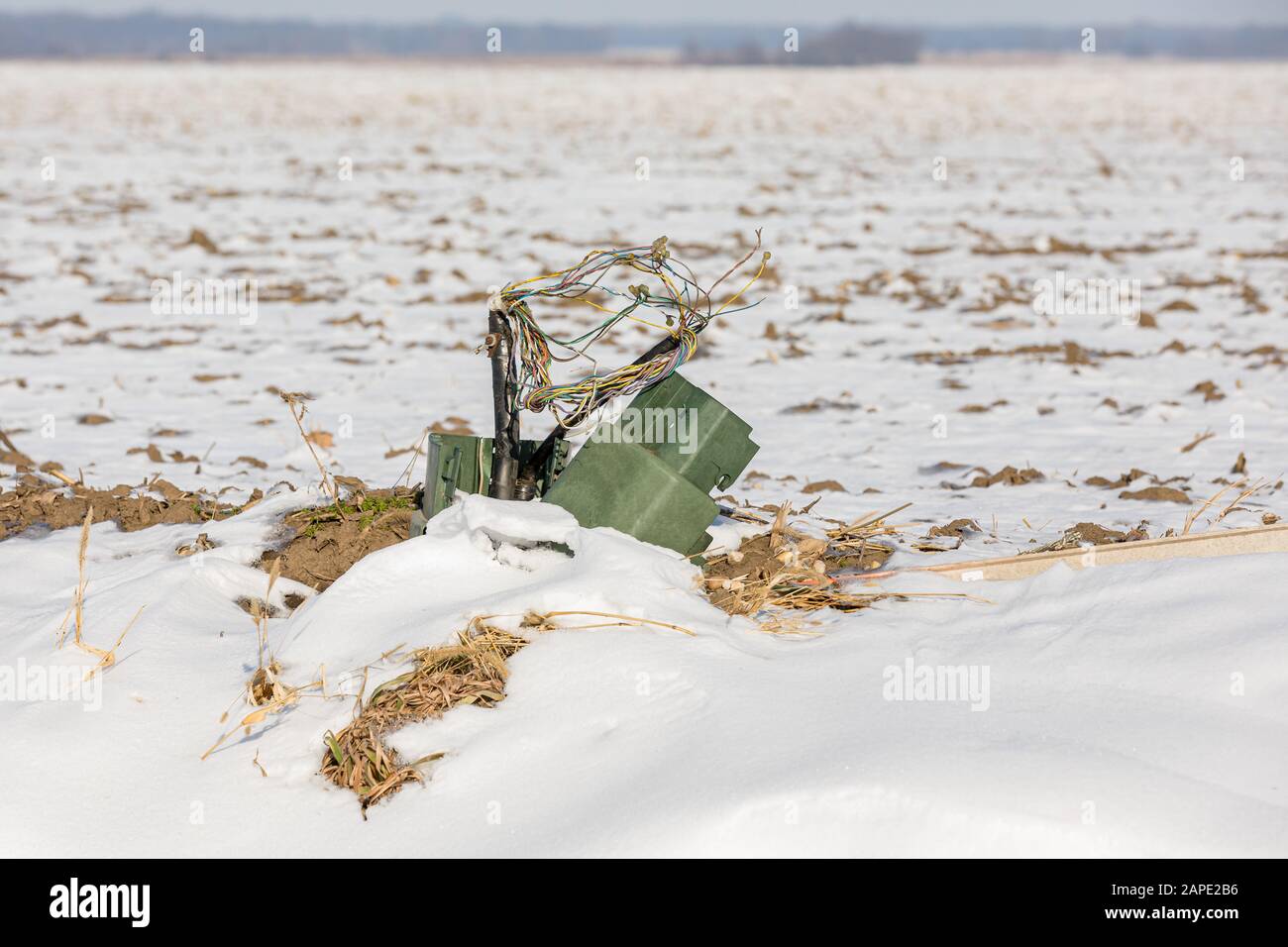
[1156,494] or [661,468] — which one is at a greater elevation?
[661,468]

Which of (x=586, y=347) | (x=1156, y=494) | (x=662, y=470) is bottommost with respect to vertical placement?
(x=1156, y=494)

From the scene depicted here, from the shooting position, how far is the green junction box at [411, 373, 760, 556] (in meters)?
3.43

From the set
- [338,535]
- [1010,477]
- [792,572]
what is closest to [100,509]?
[338,535]

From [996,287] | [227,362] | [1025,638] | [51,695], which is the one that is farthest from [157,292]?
[1025,638]

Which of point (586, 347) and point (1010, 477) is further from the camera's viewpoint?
point (1010, 477)

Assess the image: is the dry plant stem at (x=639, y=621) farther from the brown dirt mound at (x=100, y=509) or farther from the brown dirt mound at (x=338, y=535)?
the brown dirt mound at (x=100, y=509)

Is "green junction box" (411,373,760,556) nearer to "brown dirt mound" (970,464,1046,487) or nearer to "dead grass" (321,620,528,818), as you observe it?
"dead grass" (321,620,528,818)

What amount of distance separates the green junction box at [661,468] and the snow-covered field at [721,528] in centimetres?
12

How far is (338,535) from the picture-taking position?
13.1 feet

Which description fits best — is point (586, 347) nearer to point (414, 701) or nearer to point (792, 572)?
point (792, 572)

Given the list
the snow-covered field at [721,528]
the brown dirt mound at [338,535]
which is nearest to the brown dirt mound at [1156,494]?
the snow-covered field at [721,528]

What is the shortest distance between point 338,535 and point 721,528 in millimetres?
1221

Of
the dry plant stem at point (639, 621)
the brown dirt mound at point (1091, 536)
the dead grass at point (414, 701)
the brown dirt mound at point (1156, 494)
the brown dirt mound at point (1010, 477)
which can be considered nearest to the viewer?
the dead grass at point (414, 701)

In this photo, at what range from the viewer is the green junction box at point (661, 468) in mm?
3430
